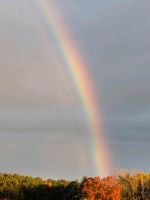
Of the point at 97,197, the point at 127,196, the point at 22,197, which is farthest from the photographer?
the point at 22,197

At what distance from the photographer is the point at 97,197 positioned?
147 feet

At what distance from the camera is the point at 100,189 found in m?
44.7

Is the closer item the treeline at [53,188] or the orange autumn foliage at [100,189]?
the orange autumn foliage at [100,189]

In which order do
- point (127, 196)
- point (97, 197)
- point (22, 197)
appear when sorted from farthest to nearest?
point (22, 197) < point (127, 196) < point (97, 197)

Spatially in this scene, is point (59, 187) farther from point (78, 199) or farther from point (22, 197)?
point (78, 199)

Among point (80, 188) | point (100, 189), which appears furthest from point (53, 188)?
point (100, 189)

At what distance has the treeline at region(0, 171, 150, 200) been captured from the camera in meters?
44.8

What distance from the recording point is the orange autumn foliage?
44.6 metres

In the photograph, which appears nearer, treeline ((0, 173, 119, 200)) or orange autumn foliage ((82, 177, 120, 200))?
orange autumn foliage ((82, 177, 120, 200))

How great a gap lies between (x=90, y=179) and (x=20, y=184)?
605 inches

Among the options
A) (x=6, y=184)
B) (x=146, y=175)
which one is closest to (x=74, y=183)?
(x=146, y=175)

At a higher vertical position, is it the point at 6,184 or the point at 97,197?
the point at 6,184

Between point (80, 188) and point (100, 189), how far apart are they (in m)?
2.91

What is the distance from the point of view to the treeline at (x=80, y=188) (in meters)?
44.8
